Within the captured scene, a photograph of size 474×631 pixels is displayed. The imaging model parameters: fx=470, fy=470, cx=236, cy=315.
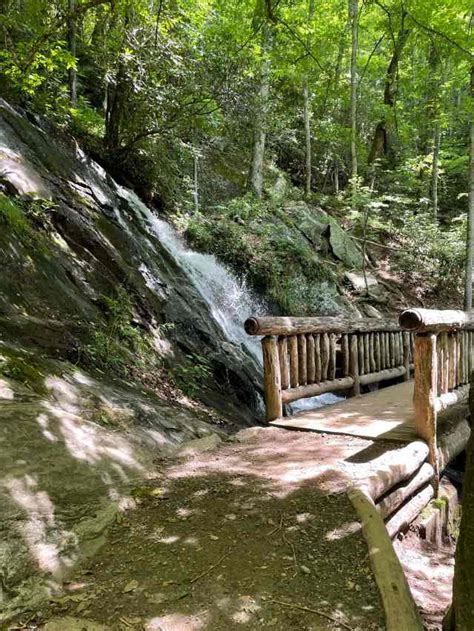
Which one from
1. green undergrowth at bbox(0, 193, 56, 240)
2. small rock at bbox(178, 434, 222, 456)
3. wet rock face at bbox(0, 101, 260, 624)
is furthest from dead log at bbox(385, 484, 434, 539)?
green undergrowth at bbox(0, 193, 56, 240)

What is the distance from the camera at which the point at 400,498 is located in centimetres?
360

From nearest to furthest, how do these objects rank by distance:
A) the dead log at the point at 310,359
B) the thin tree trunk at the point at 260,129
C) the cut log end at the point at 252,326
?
the cut log end at the point at 252,326
the dead log at the point at 310,359
the thin tree trunk at the point at 260,129

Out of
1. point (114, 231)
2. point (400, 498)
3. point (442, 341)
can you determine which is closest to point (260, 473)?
point (400, 498)

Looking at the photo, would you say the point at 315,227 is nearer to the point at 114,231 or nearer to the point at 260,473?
the point at 114,231

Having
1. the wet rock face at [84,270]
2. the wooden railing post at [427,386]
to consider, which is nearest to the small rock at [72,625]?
the wet rock face at [84,270]

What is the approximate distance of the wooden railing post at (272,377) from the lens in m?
5.18

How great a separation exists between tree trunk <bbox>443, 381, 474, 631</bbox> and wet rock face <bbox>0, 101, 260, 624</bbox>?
5.66 ft

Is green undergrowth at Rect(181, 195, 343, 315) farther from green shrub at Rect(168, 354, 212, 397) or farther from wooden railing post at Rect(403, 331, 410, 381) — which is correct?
green shrub at Rect(168, 354, 212, 397)

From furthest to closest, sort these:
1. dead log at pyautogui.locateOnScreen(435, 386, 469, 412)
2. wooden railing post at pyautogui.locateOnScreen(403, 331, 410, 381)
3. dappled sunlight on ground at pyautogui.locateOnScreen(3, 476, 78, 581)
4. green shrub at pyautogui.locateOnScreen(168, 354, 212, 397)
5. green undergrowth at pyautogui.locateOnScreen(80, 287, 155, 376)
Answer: wooden railing post at pyautogui.locateOnScreen(403, 331, 410, 381) → green shrub at pyautogui.locateOnScreen(168, 354, 212, 397) → green undergrowth at pyautogui.locateOnScreen(80, 287, 155, 376) → dead log at pyautogui.locateOnScreen(435, 386, 469, 412) → dappled sunlight on ground at pyautogui.locateOnScreen(3, 476, 78, 581)

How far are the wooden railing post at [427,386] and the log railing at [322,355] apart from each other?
59.8 inches

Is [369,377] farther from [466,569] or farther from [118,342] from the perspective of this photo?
[466,569]

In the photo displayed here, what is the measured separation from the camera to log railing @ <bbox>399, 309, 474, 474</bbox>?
4144mm

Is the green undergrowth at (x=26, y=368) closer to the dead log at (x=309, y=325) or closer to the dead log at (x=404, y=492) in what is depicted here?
the dead log at (x=309, y=325)

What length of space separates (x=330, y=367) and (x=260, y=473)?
9.65ft
